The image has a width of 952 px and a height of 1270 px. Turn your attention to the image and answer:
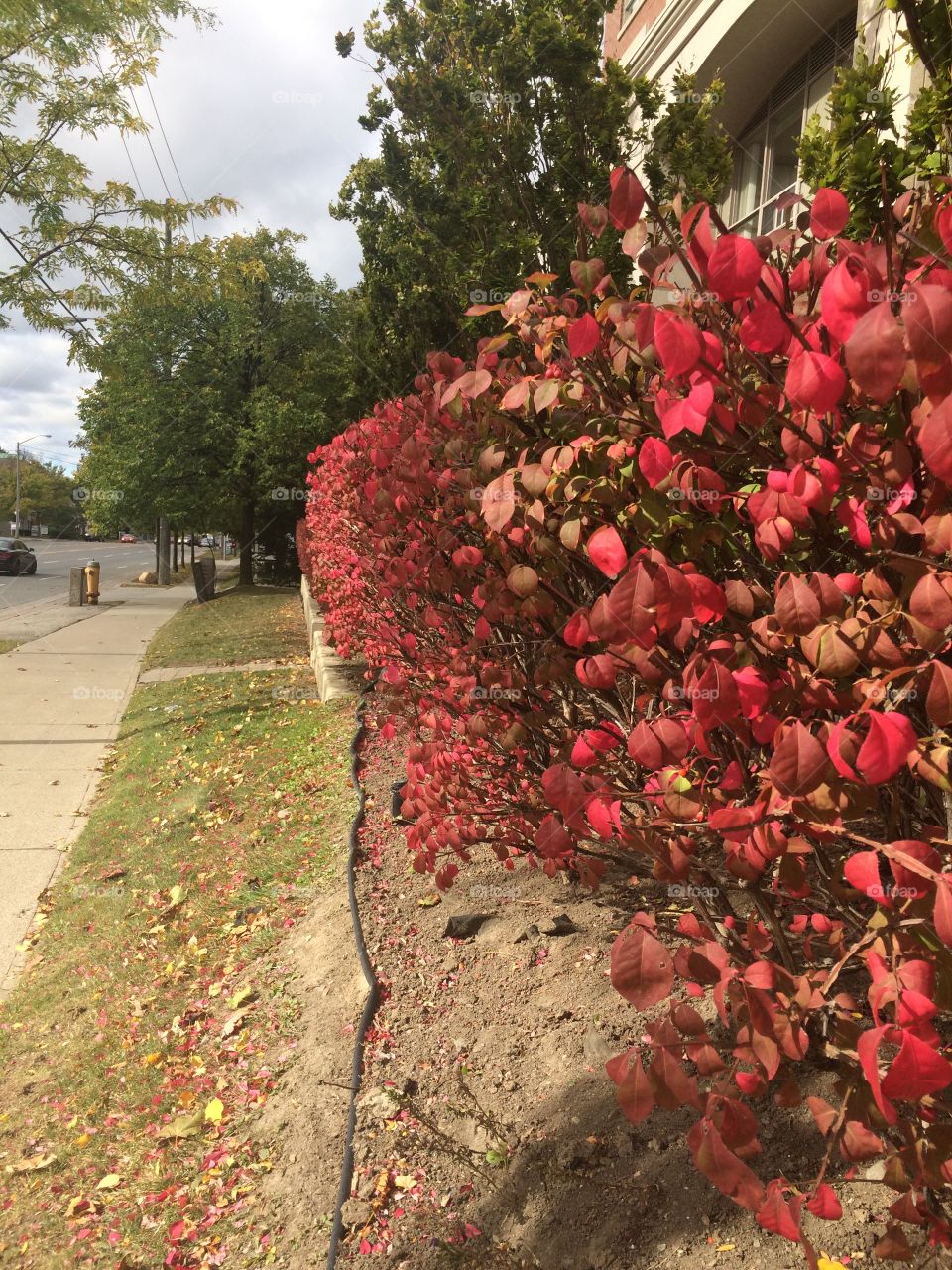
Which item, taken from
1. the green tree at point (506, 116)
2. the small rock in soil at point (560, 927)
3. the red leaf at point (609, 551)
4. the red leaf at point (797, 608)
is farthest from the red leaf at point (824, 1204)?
the green tree at point (506, 116)

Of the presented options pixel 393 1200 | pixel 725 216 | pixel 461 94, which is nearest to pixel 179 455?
pixel 725 216

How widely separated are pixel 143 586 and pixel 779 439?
3111 cm

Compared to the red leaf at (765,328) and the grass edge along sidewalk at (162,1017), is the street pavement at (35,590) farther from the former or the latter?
the red leaf at (765,328)

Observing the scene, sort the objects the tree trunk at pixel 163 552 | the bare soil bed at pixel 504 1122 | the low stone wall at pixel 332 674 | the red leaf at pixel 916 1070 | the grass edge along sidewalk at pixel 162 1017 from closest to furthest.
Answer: the red leaf at pixel 916 1070
the bare soil bed at pixel 504 1122
the grass edge along sidewalk at pixel 162 1017
the low stone wall at pixel 332 674
the tree trunk at pixel 163 552

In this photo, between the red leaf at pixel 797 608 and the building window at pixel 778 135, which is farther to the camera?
the building window at pixel 778 135

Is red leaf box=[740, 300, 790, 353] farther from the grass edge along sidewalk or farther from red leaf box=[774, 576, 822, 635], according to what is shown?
the grass edge along sidewalk

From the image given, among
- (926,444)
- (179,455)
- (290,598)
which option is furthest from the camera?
(179,455)

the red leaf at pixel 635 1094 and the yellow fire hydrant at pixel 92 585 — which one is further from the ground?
the red leaf at pixel 635 1094

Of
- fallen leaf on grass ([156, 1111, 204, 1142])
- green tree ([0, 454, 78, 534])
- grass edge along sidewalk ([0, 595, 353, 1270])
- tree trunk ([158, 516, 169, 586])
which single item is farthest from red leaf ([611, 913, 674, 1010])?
green tree ([0, 454, 78, 534])

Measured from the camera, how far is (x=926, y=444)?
3.71 feet

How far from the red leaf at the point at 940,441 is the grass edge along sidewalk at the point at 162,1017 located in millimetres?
2578

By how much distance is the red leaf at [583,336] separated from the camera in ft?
5.27

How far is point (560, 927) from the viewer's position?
3.29 metres

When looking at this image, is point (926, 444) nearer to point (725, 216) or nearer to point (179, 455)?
point (725, 216)
